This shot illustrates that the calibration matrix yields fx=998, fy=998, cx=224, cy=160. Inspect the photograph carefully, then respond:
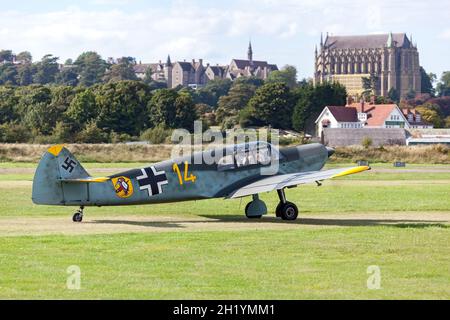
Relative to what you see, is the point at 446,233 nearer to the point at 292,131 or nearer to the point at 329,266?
the point at 329,266

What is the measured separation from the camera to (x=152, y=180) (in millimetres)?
22828

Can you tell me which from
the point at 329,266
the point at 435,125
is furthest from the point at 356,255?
the point at 435,125

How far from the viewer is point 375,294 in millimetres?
14000

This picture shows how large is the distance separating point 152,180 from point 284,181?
3.10 meters

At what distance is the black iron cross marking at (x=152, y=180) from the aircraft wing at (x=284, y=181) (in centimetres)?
186

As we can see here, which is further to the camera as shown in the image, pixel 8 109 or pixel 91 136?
pixel 8 109

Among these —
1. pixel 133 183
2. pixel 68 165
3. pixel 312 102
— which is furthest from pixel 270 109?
pixel 68 165

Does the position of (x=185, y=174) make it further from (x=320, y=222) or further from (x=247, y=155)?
(x=320, y=222)

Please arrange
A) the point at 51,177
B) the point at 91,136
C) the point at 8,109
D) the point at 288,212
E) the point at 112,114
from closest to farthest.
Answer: the point at 51,177
the point at 288,212
the point at 91,136
the point at 112,114
the point at 8,109

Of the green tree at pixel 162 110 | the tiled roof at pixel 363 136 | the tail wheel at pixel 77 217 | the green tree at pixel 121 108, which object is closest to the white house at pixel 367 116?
the tiled roof at pixel 363 136

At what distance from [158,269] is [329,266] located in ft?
9.24

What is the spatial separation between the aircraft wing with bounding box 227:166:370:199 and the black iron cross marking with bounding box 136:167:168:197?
1.86 metres

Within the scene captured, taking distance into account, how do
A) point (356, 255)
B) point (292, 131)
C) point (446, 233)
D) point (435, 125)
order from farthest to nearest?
point (435, 125) → point (292, 131) → point (446, 233) → point (356, 255)

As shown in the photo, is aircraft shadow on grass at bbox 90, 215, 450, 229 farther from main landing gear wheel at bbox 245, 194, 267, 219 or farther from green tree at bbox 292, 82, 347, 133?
green tree at bbox 292, 82, 347, 133
